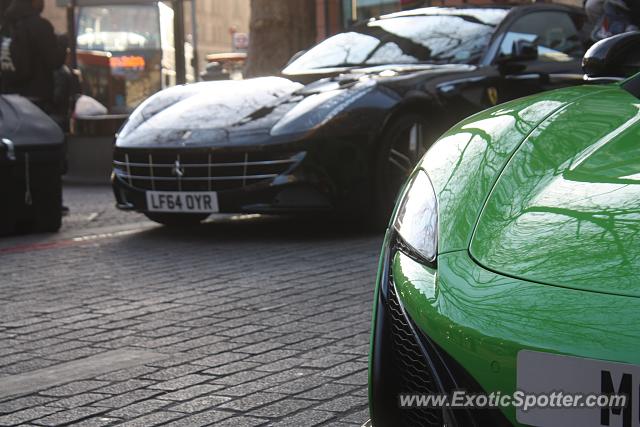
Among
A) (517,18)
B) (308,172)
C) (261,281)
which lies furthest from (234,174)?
(517,18)

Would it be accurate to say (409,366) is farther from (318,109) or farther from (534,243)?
(318,109)

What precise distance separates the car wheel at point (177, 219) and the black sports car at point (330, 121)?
1cm

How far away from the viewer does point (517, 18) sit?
8.40 meters

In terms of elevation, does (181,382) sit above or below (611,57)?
below

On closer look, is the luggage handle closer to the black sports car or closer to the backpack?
the black sports car

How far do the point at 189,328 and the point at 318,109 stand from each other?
263cm

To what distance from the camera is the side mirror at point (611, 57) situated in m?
3.52

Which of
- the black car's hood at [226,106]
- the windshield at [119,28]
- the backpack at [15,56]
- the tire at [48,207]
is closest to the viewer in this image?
the black car's hood at [226,106]

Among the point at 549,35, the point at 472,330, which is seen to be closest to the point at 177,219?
the point at 549,35

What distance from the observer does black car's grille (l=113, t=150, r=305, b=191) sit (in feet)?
23.3

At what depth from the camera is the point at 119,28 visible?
25.5 meters

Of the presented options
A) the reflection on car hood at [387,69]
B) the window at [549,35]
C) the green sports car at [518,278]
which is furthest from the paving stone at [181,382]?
the window at [549,35]

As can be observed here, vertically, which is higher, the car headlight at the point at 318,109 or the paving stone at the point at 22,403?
the car headlight at the point at 318,109

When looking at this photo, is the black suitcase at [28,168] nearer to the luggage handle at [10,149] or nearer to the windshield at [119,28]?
the luggage handle at [10,149]
